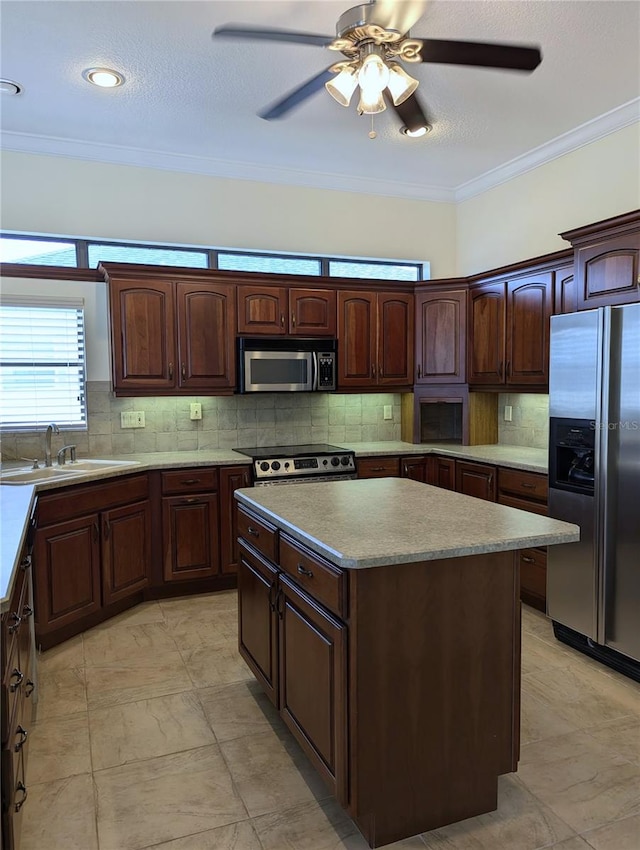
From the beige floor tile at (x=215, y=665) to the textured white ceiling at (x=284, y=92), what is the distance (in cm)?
304

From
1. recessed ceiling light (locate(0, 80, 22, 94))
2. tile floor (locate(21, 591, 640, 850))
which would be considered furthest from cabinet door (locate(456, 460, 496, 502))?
recessed ceiling light (locate(0, 80, 22, 94))

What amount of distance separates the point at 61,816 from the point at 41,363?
2.87m

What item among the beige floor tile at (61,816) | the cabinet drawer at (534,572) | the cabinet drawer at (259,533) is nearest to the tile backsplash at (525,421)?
the cabinet drawer at (534,572)

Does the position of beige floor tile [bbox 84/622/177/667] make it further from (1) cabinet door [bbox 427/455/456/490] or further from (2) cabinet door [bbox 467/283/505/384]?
(2) cabinet door [bbox 467/283/505/384]

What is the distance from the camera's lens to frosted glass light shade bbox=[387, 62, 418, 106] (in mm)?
2357


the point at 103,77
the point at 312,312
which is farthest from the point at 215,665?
the point at 103,77

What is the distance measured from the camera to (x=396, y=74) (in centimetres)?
236

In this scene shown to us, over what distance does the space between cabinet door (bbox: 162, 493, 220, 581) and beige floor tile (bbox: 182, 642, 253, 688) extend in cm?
82

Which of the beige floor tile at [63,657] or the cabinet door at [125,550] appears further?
the cabinet door at [125,550]

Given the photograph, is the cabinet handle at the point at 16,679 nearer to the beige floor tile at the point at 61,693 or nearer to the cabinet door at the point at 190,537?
the beige floor tile at the point at 61,693

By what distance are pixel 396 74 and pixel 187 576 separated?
3.15 m

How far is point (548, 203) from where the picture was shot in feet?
14.0

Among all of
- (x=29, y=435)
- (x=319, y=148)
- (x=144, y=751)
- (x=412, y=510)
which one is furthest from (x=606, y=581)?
(x=29, y=435)

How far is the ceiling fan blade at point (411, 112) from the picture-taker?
8.74 feet
